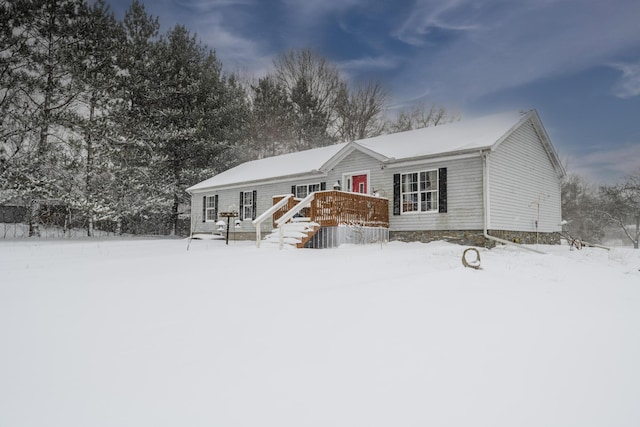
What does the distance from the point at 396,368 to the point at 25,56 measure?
22683 millimetres

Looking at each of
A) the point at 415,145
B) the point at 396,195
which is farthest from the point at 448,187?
the point at 415,145

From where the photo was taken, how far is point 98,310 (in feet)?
13.5

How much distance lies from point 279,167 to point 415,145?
23.3 feet

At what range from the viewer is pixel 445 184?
12.3 m

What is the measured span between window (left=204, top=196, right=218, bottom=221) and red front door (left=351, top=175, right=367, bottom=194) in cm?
896

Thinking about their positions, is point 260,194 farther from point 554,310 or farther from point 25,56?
point 554,310

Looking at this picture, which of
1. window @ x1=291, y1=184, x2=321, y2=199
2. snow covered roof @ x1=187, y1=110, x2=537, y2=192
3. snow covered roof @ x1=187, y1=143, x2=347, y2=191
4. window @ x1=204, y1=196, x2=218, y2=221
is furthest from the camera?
window @ x1=204, y1=196, x2=218, y2=221

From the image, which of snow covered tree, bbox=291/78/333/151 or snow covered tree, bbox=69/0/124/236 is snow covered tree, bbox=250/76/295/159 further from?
snow covered tree, bbox=69/0/124/236

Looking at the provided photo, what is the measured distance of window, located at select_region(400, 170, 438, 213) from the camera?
502 inches

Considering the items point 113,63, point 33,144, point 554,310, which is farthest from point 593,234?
point 33,144

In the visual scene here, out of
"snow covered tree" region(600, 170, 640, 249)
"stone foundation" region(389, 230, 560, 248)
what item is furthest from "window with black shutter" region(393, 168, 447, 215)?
"snow covered tree" region(600, 170, 640, 249)

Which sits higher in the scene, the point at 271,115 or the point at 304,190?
the point at 271,115

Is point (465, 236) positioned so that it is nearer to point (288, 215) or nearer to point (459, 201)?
point (459, 201)

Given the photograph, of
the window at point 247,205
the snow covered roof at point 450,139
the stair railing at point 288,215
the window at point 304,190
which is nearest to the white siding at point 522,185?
the snow covered roof at point 450,139
